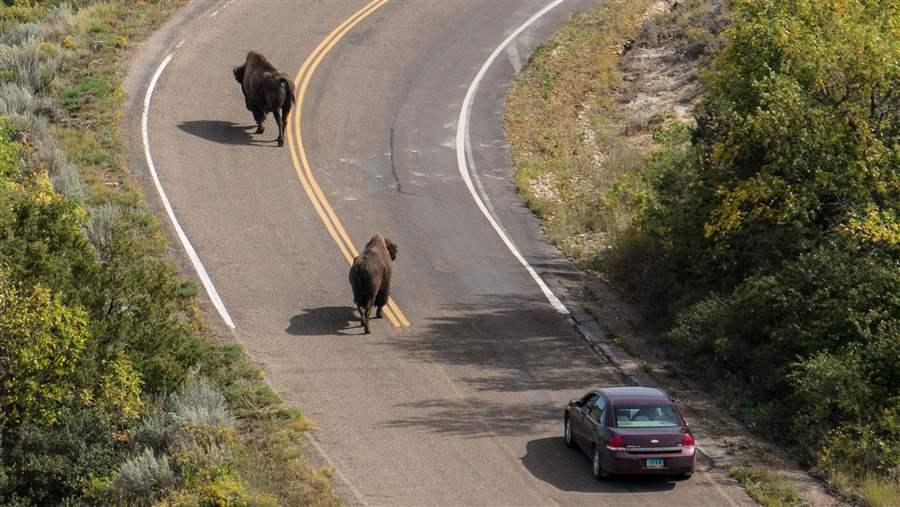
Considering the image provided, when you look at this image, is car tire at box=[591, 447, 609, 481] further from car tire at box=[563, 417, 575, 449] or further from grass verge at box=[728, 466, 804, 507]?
grass verge at box=[728, 466, 804, 507]

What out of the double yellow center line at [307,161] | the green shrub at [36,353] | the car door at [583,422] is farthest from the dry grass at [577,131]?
the green shrub at [36,353]

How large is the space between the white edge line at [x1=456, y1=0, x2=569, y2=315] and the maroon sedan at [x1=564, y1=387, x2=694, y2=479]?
25.1ft

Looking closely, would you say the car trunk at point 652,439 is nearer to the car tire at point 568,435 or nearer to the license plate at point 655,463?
the license plate at point 655,463

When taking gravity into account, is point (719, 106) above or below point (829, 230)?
above

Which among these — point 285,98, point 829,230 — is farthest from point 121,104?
point 829,230

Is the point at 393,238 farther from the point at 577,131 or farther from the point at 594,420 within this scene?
the point at 594,420

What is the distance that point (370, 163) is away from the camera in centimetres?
3675

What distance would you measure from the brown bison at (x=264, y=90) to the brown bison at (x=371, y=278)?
33.1 ft

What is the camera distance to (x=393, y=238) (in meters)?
31.9

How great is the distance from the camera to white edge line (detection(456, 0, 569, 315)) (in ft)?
98.3

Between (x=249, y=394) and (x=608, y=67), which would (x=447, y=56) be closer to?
(x=608, y=67)

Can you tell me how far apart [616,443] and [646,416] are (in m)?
0.83

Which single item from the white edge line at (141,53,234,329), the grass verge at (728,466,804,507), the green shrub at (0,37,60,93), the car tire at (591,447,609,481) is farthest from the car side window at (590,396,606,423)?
the green shrub at (0,37,60,93)

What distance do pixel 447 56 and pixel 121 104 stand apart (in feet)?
37.5
